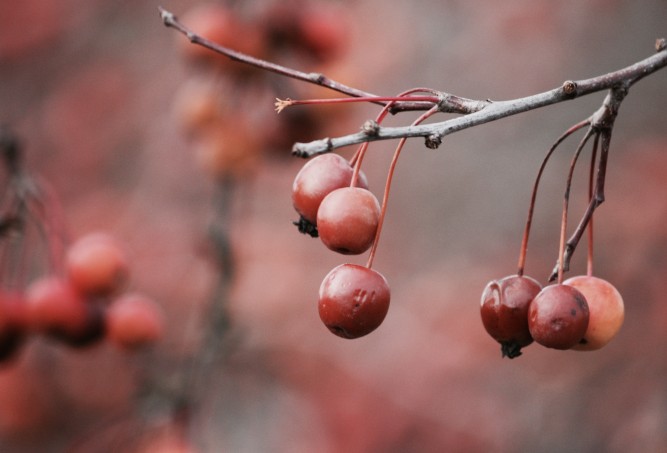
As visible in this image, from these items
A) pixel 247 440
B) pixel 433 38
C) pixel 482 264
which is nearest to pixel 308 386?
pixel 247 440

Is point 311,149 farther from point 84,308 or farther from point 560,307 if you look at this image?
point 84,308

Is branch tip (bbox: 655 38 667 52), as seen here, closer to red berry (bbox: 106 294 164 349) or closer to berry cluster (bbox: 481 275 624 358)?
berry cluster (bbox: 481 275 624 358)

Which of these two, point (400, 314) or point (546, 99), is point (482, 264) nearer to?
point (400, 314)

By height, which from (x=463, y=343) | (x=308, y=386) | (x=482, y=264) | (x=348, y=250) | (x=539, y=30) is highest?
(x=539, y=30)

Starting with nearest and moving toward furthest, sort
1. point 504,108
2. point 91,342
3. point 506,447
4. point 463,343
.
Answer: point 504,108, point 91,342, point 506,447, point 463,343

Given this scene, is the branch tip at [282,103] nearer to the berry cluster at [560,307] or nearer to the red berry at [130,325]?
the berry cluster at [560,307]
